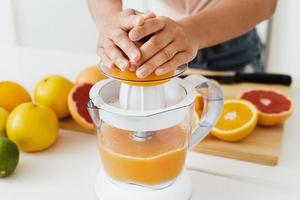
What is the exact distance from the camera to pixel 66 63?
1192 mm

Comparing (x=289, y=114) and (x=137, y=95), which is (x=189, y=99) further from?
(x=289, y=114)

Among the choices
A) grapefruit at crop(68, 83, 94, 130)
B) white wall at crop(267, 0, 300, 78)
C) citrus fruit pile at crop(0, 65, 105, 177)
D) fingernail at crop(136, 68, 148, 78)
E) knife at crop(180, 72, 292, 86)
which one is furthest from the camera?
white wall at crop(267, 0, 300, 78)

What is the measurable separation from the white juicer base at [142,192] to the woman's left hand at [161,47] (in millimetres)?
171

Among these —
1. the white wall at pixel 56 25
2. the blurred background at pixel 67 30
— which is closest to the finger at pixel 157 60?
the blurred background at pixel 67 30

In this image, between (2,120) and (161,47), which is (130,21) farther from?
(2,120)

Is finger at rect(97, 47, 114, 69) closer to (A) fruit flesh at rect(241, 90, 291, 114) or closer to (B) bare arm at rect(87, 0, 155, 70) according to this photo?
(B) bare arm at rect(87, 0, 155, 70)

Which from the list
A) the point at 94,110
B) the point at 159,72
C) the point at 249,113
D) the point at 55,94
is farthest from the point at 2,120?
the point at 249,113

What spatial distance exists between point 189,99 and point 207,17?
0.69ft

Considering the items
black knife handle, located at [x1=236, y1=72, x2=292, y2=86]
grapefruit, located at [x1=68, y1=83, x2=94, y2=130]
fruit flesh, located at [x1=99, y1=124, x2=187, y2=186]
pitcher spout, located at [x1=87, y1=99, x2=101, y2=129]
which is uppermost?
pitcher spout, located at [x1=87, y1=99, x2=101, y2=129]

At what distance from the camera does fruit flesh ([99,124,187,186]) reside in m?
0.67

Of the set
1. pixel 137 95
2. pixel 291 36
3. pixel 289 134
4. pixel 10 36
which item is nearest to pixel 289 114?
pixel 289 134

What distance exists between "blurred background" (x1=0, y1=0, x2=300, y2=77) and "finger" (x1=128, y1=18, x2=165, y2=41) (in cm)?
120

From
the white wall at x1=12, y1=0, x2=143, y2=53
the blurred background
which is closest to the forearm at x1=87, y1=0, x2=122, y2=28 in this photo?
the blurred background

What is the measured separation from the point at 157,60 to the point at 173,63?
0.03 metres
